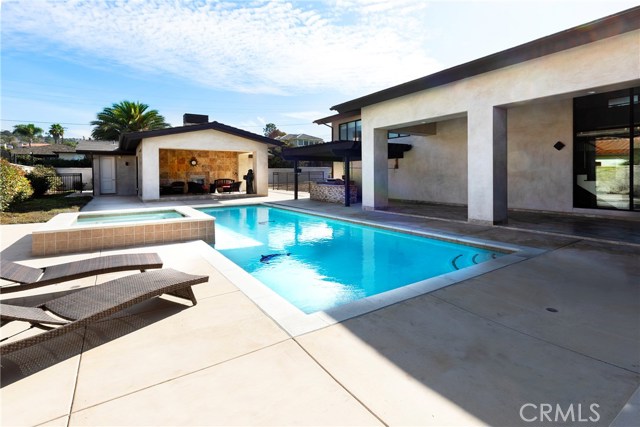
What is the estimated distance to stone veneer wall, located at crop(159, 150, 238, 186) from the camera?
69.2ft

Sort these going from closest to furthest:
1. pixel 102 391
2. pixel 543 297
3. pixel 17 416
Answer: pixel 17 416
pixel 102 391
pixel 543 297

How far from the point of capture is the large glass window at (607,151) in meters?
9.16

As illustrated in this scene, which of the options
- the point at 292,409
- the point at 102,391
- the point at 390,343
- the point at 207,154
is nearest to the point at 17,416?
the point at 102,391

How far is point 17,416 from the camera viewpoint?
6.59 feet

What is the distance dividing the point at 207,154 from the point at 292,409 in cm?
2186

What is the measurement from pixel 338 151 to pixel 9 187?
11.8 metres

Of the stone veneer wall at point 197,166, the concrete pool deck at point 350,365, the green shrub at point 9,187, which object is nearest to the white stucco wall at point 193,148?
the stone veneer wall at point 197,166

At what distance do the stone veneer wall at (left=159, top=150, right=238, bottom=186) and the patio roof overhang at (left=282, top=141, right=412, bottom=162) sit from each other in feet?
24.8

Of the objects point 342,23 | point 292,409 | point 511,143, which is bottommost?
point 292,409

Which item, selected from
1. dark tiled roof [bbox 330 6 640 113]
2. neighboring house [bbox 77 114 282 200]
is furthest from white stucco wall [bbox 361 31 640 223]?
neighboring house [bbox 77 114 282 200]

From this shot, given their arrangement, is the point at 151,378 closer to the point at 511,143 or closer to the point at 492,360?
the point at 492,360

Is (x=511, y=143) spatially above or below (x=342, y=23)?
below

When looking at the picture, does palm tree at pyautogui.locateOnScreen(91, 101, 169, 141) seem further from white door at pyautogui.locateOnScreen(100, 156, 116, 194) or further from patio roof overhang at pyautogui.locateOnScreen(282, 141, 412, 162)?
patio roof overhang at pyautogui.locateOnScreen(282, 141, 412, 162)

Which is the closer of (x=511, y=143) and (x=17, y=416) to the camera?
(x=17, y=416)
